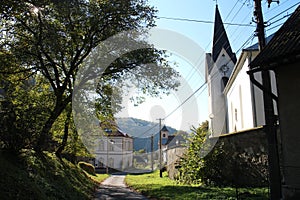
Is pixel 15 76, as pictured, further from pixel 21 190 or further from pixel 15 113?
pixel 21 190

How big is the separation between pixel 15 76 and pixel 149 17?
6716 millimetres

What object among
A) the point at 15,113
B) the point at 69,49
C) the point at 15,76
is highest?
the point at 69,49

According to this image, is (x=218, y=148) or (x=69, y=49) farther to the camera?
(x=218, y=148)

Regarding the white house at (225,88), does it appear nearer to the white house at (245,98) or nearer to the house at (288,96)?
the white house at (245,98)

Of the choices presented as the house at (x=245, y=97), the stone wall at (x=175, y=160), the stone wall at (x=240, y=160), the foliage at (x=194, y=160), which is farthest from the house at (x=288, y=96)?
the stone wall at (x=175, y=160)

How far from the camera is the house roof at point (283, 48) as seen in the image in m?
6.40

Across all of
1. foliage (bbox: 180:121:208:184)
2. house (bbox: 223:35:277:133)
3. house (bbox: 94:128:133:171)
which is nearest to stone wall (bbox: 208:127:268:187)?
foliage (bbox: 180:121:208:184)

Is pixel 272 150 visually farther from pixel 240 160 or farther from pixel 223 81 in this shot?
pixel 223 81

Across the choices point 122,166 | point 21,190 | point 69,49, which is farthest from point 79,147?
point 122,166

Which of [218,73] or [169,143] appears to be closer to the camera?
[218,73]

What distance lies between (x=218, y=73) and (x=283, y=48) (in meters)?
22.1

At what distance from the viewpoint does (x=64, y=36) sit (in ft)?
34.7

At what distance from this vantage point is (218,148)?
44.4 feet

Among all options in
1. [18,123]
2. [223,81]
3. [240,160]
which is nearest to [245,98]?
[240,160]
